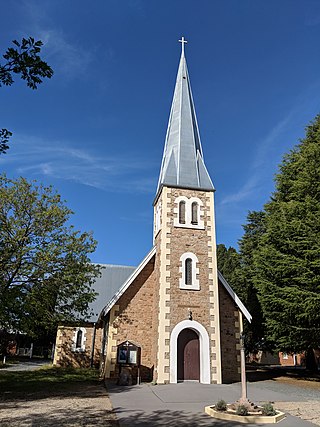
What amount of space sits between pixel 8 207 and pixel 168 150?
34.9 ft

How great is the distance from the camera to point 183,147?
22.2 meters

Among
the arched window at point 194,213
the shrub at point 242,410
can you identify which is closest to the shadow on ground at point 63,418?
the shrub at point 242,410

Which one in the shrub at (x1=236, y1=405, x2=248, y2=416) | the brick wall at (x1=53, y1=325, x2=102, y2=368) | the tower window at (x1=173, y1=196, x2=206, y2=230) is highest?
the tower window at (x1=173, y1=196, x2=206, y2=230)

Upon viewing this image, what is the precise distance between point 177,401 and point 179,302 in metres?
6.07

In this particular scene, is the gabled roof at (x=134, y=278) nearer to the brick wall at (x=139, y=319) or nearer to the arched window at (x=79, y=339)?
the brick wall at (x=139, y=319)

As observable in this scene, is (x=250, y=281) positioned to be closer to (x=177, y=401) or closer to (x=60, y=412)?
(x=177, y=401)

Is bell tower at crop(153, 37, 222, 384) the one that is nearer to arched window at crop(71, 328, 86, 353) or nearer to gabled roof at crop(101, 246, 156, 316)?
gabled roof at crop(101, 246, 156, 316)

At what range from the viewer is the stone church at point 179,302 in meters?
16.7

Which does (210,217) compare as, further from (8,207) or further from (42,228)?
(8,207)

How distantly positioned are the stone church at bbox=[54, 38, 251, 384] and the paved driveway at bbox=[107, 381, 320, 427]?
56.6 inches

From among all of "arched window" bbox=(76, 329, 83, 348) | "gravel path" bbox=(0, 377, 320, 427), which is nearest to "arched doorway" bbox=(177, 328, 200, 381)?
"gravel path" bbox=(0, 377, 320, 427)

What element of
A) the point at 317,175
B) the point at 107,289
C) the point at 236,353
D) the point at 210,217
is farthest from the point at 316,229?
the point at 107,289

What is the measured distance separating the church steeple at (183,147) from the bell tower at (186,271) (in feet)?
0.20

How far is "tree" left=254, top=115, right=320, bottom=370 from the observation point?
1769 centimetres
